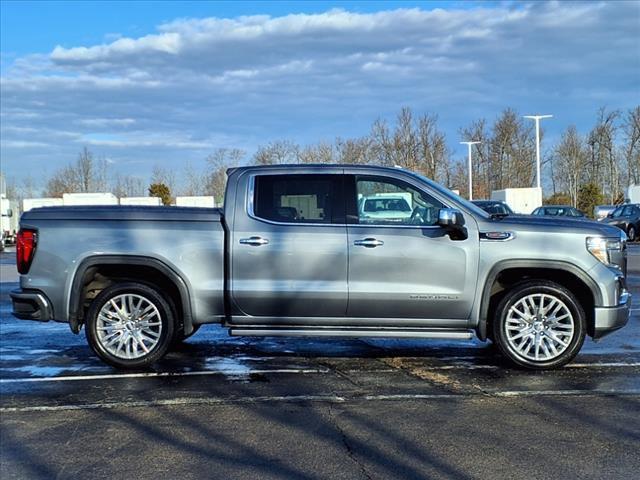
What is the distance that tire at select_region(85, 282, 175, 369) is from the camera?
6934 mm

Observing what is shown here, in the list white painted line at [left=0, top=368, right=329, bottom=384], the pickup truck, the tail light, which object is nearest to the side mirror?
the pickup truck

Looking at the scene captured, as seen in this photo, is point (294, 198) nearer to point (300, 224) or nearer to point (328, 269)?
point (300, 224)

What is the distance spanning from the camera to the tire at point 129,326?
22.7ft

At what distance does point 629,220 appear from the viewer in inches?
1264

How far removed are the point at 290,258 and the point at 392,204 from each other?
48.3 inches

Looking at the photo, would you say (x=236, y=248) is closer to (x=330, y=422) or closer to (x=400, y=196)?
(x=400, y=196)

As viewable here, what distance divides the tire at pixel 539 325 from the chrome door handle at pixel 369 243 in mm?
1341

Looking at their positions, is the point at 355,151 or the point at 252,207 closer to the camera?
the point at 252,207

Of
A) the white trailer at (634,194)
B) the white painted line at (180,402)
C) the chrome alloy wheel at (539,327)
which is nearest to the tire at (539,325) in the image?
the chrome alloy wheel at (539,327)

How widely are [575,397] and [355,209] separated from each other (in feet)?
8.65

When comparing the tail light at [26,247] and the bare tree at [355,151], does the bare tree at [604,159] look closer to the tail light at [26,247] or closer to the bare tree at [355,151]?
the bare tree at [355,151]

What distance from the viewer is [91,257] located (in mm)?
6895

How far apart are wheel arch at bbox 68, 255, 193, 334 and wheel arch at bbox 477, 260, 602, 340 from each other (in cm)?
291

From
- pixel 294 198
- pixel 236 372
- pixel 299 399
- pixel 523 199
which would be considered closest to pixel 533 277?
pixel 294 198
